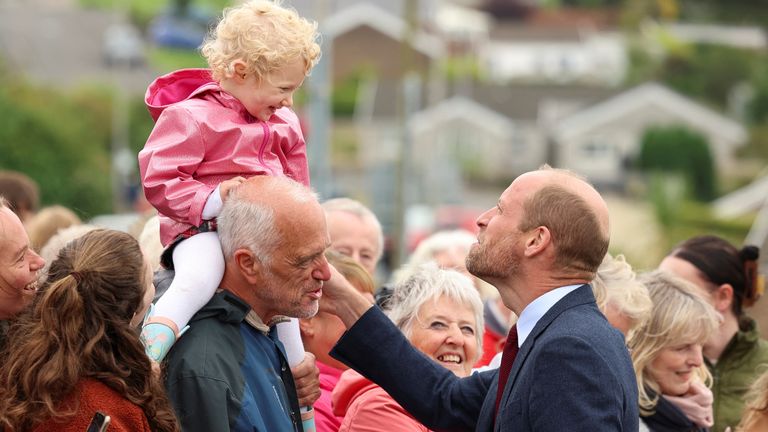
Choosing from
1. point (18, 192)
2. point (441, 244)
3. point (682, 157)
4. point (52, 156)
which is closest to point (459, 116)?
point (682, 157)

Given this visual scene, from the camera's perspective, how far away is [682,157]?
8419cm

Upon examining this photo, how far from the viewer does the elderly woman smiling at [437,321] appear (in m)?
5.09

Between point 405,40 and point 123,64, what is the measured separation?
58755 mm

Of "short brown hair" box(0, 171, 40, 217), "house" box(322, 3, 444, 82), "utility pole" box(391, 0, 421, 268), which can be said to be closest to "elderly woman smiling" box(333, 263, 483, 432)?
"short brown hair" box(0, 171, 40, 217)

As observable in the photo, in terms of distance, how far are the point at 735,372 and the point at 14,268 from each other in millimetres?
3815

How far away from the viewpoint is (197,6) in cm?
7900

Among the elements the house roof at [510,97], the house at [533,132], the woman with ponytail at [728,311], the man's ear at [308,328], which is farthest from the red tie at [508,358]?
the house roof at [510,97]

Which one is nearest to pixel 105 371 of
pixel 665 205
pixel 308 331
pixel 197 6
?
pixel 308 331

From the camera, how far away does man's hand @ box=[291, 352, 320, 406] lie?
4.44 meters

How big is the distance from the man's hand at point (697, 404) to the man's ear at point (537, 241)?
182 cm

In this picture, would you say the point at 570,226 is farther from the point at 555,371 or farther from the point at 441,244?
the point at 441,244

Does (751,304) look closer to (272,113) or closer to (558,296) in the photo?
(558,296)

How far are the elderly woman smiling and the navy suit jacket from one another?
0.47 meters

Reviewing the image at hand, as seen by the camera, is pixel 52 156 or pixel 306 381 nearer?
pixel 306 381
